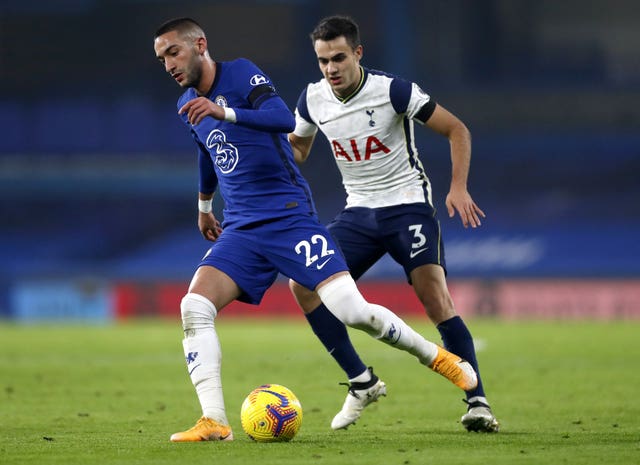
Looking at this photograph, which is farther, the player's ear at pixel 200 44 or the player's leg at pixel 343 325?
the player's leg at pixel 343 325

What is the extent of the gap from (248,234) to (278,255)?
0.22 meters

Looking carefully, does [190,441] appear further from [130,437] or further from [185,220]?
[185,220]

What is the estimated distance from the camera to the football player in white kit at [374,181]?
737cm

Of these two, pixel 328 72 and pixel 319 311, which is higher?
pixel 328 72

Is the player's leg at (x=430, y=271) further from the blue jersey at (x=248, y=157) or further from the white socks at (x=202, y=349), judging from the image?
the white socks at (x=202, y=349)

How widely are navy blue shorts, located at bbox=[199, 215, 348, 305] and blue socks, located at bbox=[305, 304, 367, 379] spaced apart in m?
0.65

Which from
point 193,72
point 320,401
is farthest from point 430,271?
point 320,401

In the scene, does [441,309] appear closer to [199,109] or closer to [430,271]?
[430,271]

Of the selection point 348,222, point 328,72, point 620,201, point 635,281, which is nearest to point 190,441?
point 348,222

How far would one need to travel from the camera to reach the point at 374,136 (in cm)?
759

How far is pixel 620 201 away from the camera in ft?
104

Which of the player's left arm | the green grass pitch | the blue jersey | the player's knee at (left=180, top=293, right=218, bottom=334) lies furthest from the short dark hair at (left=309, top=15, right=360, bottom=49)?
the green grass pitch

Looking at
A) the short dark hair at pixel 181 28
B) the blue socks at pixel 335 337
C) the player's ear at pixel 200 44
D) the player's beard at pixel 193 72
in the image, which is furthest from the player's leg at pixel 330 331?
the short dark hair at pixel 181 28

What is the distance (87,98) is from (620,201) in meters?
13.7
